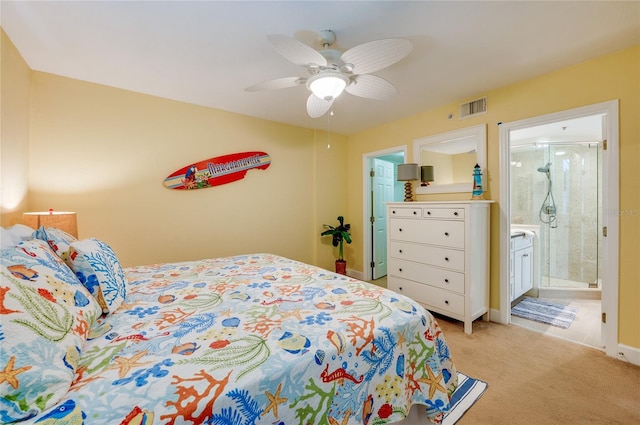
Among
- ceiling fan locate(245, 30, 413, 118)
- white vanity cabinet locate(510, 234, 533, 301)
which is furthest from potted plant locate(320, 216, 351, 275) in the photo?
ceiling fan locate(245, 30, 413, 118)

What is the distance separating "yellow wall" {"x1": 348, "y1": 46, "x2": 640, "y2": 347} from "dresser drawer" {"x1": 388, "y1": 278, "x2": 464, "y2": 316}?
0.52 m

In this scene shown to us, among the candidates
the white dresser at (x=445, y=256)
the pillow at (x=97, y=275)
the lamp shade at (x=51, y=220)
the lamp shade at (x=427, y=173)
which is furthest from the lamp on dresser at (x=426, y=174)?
the lamp shade at (x=51, y=220)

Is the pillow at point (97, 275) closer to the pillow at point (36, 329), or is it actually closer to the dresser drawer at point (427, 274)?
the pillow at point (36, 329)

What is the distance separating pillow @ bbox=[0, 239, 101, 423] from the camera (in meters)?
0.62

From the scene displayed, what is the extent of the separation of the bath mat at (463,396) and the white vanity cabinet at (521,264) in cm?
162

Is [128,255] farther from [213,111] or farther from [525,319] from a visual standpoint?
[525,319]

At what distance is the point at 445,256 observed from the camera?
2.66 meters

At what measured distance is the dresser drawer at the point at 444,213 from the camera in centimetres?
255

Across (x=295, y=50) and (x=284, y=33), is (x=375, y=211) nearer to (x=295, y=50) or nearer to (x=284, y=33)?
(x=284, y=33)

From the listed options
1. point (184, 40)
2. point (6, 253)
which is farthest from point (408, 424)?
point (184, 40)

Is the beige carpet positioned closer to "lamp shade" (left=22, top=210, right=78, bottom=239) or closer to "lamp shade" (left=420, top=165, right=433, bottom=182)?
"lamp shade" (left=420, top=165, right=433, bottom=182)

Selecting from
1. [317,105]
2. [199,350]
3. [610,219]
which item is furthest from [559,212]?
[199,350]

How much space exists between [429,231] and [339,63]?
6.22ft

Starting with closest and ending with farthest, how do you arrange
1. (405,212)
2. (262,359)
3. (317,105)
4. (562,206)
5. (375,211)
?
(262,359), (317,105), (405,212), (562,206), (375,211)
